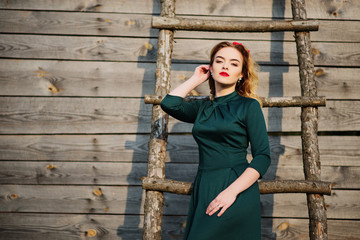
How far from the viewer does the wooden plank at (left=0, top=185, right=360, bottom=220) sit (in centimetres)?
245

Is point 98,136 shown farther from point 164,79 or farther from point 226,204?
point 226,204

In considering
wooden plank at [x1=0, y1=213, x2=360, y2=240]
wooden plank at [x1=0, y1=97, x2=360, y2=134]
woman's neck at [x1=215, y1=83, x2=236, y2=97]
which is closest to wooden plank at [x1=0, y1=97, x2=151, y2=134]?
wooden plank at [x1=0, y1=97, x2=360, y2=134]

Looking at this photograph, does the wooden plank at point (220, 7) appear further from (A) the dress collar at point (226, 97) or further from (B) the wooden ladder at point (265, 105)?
(A) the dress collar at point (226, 97)

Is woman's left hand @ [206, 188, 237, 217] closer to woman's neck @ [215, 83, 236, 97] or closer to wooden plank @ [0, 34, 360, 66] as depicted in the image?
woman's neck @ [215, 83, 236, 97]

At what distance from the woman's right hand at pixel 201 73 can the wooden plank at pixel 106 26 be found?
988mm

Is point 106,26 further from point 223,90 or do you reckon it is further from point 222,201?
point 222,201

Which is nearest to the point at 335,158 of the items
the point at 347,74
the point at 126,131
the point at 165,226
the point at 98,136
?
the point at 347,74

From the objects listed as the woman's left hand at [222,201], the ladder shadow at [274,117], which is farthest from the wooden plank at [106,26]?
the woman's left hand at [222,201]

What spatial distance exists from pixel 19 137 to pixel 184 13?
5.64 feet

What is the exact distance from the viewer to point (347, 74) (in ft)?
8.45

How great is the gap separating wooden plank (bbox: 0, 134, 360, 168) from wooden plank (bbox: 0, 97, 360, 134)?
0.20 feet

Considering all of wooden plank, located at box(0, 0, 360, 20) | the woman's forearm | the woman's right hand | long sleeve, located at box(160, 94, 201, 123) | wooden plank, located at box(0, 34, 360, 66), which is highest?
wooden plank, located at box(0, 0, 360, 20)

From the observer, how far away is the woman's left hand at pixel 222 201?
1.32 meters

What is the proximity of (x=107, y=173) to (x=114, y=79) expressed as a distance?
78 centimetres
